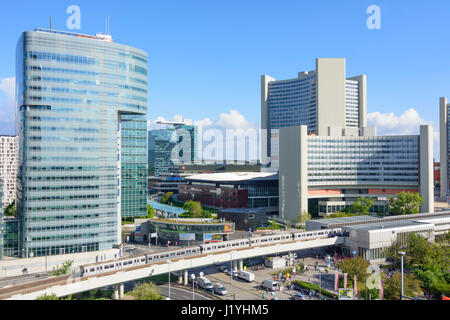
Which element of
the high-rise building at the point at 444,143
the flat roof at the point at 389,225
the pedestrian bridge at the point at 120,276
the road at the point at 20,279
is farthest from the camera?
the high-rise building at the point at 444,143

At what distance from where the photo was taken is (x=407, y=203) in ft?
281

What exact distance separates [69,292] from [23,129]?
112 ft

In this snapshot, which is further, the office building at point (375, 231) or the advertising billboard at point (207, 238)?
the advertising billboard at point (207, 238)

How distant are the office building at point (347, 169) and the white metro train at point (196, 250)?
29038mm

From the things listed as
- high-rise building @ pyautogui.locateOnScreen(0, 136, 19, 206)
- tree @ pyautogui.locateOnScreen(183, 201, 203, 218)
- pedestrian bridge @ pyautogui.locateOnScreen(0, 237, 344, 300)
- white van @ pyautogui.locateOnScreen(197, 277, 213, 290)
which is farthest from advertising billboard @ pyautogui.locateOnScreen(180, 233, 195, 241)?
high-rise building @ pyautogui.locateOnScreen(0, 136, 19, 206)

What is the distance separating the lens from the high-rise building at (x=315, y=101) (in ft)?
411

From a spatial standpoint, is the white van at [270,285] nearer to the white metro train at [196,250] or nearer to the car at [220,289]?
the car at [220,289]

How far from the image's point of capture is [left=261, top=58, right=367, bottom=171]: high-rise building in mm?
125281

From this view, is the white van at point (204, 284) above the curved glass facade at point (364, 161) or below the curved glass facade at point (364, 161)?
below

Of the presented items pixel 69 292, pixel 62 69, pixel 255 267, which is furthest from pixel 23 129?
pixel 255 267

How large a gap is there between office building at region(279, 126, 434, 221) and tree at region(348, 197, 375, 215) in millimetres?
6277

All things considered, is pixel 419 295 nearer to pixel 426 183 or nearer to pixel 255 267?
pixel 255 267

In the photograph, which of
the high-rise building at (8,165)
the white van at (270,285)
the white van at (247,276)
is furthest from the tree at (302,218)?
the high-rise building at (8,165)

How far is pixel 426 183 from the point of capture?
9062cm
